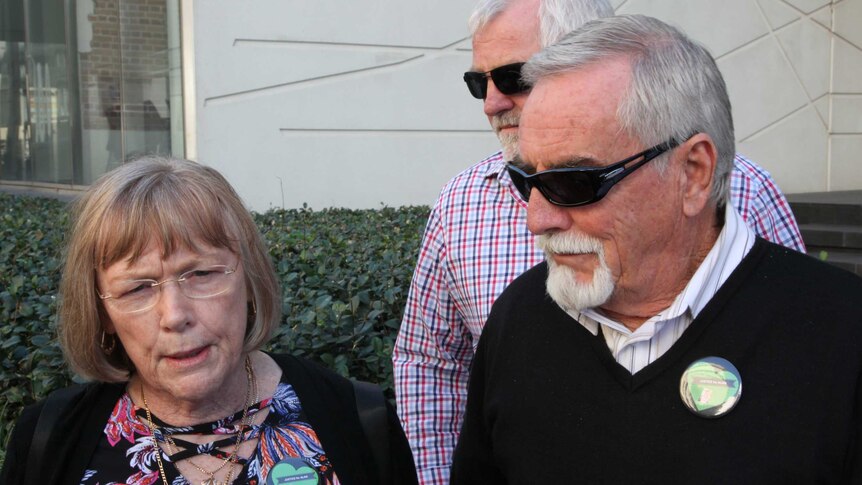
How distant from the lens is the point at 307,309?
3.83 m

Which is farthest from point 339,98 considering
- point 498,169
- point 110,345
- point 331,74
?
point 110,345

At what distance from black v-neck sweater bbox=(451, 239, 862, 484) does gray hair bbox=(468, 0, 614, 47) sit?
795 millimetres

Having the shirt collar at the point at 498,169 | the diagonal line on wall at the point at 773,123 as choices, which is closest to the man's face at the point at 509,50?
the shirt collar at the point at 498,169

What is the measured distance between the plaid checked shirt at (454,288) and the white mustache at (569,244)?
0.61 m

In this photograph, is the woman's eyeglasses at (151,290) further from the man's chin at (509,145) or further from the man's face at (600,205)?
the man's chin at (509,145)

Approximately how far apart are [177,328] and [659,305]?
39.7 inches

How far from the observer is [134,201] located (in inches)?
81.4

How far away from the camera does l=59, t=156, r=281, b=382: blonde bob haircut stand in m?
2.05

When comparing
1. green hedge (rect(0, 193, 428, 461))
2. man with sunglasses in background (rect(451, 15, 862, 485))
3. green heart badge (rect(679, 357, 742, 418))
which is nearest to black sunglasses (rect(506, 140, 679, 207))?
man with sunglasses in background (rect(451, 15, 862, 485))

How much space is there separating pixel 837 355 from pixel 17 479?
66.7 inches

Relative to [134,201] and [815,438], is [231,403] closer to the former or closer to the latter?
[134,201]

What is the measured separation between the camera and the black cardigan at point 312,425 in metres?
2.05

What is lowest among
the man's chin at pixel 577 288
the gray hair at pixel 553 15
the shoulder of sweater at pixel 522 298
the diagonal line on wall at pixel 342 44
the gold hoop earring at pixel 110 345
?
the gold hoop earring at pixel 110 345

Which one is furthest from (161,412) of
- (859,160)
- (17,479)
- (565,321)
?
(859,160)
